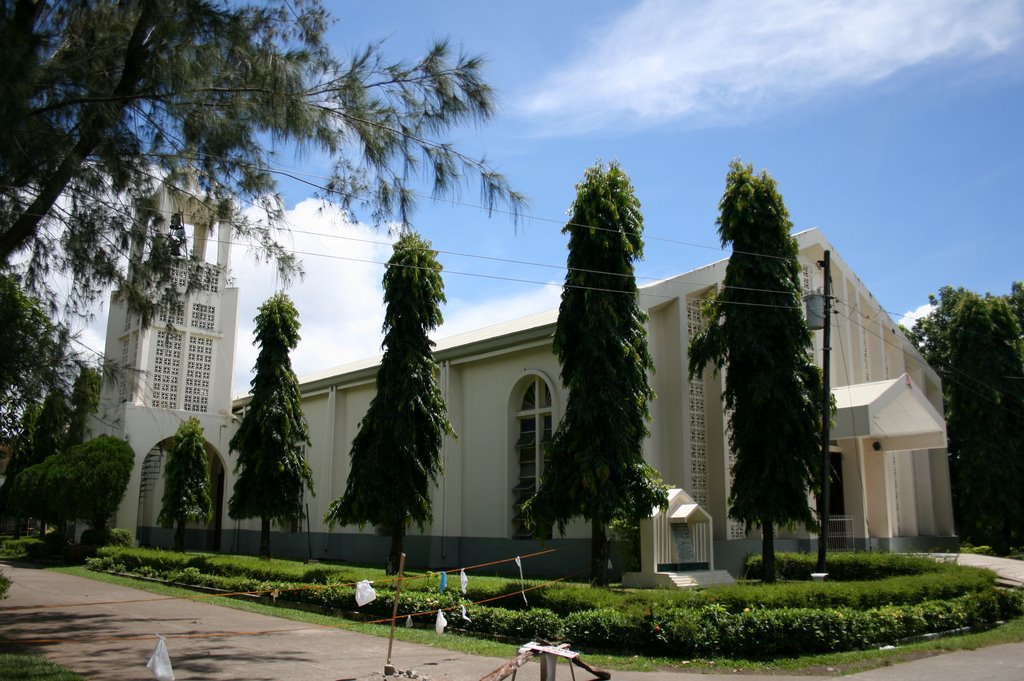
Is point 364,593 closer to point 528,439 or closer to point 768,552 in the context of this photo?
point 768,552

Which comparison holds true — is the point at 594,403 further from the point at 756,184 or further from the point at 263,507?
the point at 263,507

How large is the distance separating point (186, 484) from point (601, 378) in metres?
18.7

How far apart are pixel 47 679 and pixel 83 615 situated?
7516 mm

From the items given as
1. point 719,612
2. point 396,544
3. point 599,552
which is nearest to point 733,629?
point 719,612

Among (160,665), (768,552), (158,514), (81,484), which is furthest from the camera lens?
(158,514)

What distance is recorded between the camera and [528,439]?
22.8m

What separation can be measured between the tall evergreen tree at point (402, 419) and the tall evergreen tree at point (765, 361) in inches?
269

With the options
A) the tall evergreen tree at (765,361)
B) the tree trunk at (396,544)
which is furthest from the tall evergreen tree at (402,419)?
the tall evergreen tree at (765,361)

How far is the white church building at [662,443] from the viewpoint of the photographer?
20.3m

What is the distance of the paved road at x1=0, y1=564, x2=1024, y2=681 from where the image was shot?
9.79 metres

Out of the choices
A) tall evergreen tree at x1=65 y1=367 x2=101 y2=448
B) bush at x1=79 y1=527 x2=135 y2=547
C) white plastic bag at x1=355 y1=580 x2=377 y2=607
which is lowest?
bush at x1=79 y1=527 x2=135 y2=547

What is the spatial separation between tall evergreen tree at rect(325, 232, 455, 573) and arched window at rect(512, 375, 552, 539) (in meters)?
2.91

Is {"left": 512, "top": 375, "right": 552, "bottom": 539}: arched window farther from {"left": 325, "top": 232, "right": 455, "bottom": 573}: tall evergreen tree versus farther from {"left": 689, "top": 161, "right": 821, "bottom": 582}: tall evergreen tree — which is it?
{"left": 689, "top": 161, "right": 821, "bottom": 582}: tall evergreen tree

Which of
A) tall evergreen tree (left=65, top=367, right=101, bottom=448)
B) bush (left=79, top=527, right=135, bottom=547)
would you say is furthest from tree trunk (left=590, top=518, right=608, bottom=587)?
bush (left=79, top=527, right=135, bottom=547)
